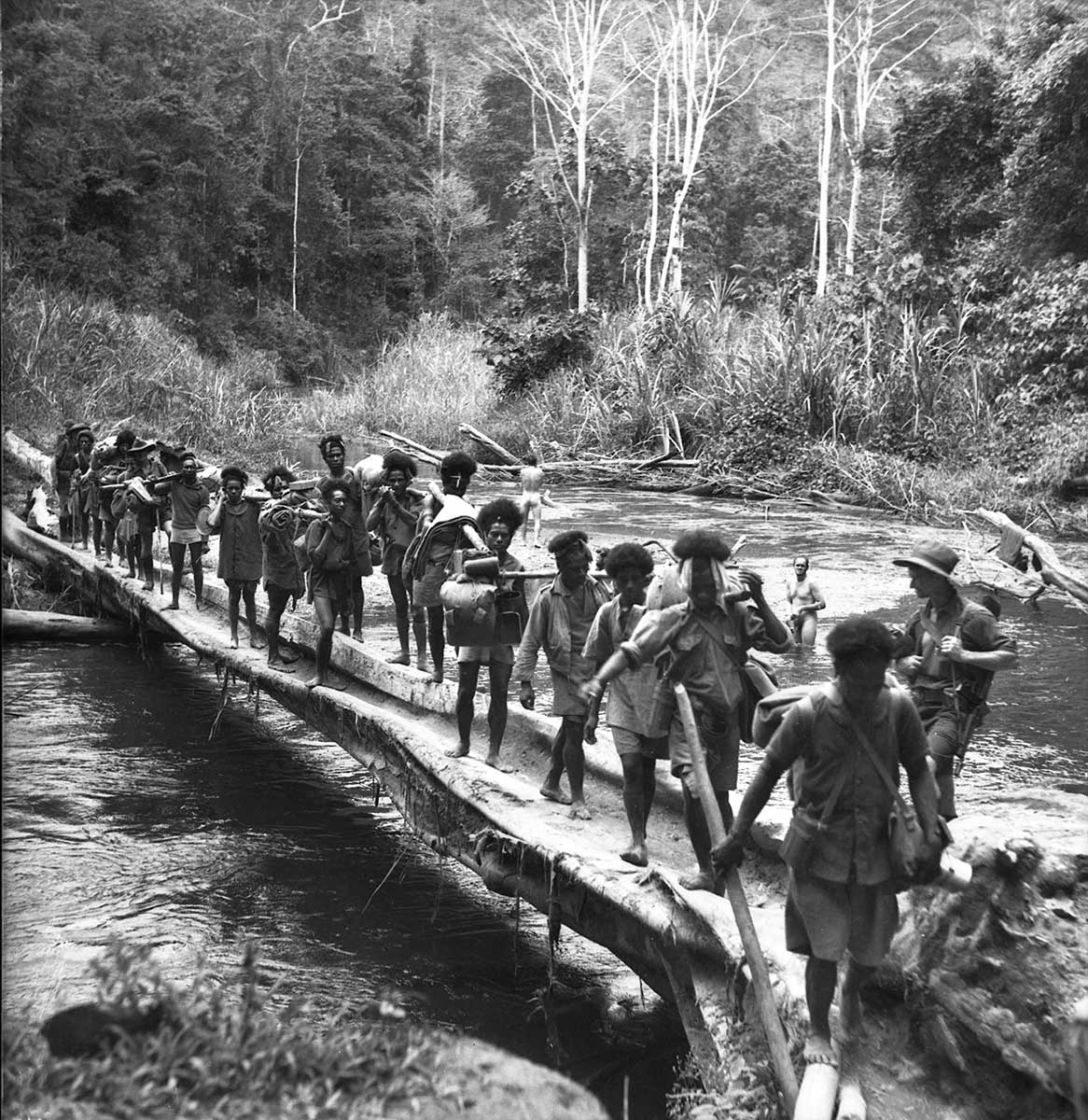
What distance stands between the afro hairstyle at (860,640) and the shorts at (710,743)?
126 centimetres

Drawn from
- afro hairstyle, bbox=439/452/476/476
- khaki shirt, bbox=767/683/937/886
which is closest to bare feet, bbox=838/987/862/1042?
khaki shirt, bbox=767/683/937/886

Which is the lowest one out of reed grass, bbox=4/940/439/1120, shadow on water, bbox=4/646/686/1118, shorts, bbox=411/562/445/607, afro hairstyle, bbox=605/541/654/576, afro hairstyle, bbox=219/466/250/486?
shadow on water, bbox=4/646/686/1118

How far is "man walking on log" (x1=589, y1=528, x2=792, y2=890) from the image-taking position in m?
4.83

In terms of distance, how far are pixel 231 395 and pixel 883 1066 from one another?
78.1 feet

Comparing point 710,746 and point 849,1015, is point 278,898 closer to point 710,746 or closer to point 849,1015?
point 710,746

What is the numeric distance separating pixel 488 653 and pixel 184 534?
505 centimetres

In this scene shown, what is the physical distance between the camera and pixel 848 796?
384 centimetres

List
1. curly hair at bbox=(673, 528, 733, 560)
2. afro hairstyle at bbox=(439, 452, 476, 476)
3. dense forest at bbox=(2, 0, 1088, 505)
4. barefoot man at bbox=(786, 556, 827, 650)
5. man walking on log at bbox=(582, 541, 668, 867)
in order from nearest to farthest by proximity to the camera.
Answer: curly hair at bbox=(673, 528, 733, 560), man walking on log at bbox=(582, 541, 668, 867), afro hairstyle at bbox=(439, 452, 476, 476), barefoot man at bbox=(786, 556, 827, 650), dense forest at bbox=(2, 0, 1088, 505)

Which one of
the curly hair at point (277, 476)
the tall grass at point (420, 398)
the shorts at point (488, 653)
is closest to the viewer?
the shorts at point (488, 653)

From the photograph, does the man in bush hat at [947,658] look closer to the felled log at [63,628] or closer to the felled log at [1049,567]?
the felled log at [1049,567]

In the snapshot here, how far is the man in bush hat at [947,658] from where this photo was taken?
17.8ft

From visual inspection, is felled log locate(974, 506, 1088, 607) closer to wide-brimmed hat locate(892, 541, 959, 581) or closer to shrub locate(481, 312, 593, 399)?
wide-brimmed hat locate(892, 541, 959, 581)

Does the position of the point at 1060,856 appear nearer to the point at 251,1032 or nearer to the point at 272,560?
the point at 251,1032

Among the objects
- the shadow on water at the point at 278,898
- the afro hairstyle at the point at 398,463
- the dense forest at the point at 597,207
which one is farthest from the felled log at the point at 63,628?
the afro hairstyle at the point at 398,463
